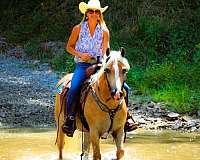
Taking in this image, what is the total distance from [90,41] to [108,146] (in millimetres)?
2447

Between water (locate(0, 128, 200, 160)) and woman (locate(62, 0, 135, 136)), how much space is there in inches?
53.1

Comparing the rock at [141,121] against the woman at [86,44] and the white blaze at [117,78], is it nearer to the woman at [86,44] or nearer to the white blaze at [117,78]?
the woman at [86,44]

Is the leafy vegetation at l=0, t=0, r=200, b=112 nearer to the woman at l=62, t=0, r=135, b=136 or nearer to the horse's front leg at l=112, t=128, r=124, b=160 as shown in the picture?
the woman at l=62, t=0, r=135, b=136

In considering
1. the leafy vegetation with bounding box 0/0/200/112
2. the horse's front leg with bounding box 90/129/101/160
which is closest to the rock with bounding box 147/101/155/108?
the leafy vegetation with bounding box 0/0/200/112

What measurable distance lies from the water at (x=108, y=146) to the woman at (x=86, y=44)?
4.42 feet

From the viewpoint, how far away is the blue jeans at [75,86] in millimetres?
7605

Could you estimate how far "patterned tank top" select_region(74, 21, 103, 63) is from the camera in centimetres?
770

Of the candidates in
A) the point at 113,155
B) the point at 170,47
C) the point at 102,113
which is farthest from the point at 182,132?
the point at 170,47

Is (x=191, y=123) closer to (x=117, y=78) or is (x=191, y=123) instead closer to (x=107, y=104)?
(x=107, y=104)

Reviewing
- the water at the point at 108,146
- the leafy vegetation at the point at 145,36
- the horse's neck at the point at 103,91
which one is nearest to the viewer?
the horse's neck at the point at 103,91

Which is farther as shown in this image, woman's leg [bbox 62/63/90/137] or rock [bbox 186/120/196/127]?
rock [bbox 186/120/196/127]

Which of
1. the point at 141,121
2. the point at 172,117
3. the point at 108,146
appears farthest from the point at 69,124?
the point at 172,117

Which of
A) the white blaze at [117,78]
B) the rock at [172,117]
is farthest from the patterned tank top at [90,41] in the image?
the rock at [172,117]

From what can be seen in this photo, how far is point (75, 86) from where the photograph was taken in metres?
7.62
